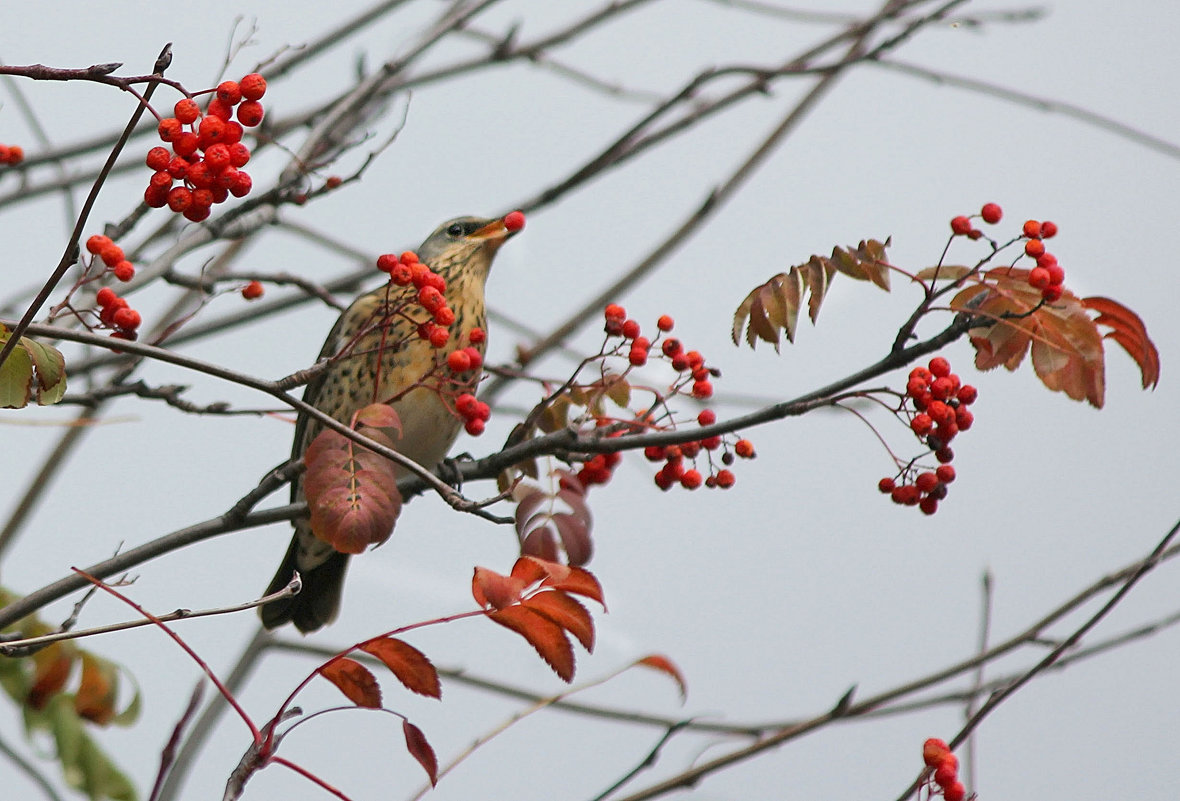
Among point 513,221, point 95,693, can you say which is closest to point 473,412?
point 513,221

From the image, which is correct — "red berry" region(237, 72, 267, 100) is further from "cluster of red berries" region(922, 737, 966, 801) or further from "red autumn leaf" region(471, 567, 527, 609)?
"cluster of red berries" region(922, 737, 966, 801)

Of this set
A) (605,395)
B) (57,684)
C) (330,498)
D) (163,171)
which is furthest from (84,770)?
(163,171)

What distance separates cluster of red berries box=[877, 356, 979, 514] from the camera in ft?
5.05

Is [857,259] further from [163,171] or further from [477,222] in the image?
[477,222]

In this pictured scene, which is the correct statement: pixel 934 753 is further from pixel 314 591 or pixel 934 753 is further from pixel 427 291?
pixel 314 591

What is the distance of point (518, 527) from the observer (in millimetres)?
1714

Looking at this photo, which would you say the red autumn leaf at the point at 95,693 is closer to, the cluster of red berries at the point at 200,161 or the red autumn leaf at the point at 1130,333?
the cluster of red berries at the point at 200,161

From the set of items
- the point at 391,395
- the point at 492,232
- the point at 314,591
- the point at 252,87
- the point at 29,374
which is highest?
the point at 492,232

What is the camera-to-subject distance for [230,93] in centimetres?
130

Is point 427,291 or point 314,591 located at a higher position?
point 314,591

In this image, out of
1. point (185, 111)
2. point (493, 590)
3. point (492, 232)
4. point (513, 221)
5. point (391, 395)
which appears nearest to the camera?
point (185, 111)

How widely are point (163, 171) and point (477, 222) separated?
1.80m

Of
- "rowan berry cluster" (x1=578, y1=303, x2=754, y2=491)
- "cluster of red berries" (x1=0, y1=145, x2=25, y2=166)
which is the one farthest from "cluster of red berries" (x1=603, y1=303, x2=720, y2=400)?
"cluster of red berries" (x1=0, y1=145, x2=25, y2=166)

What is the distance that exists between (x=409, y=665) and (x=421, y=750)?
90 mm
